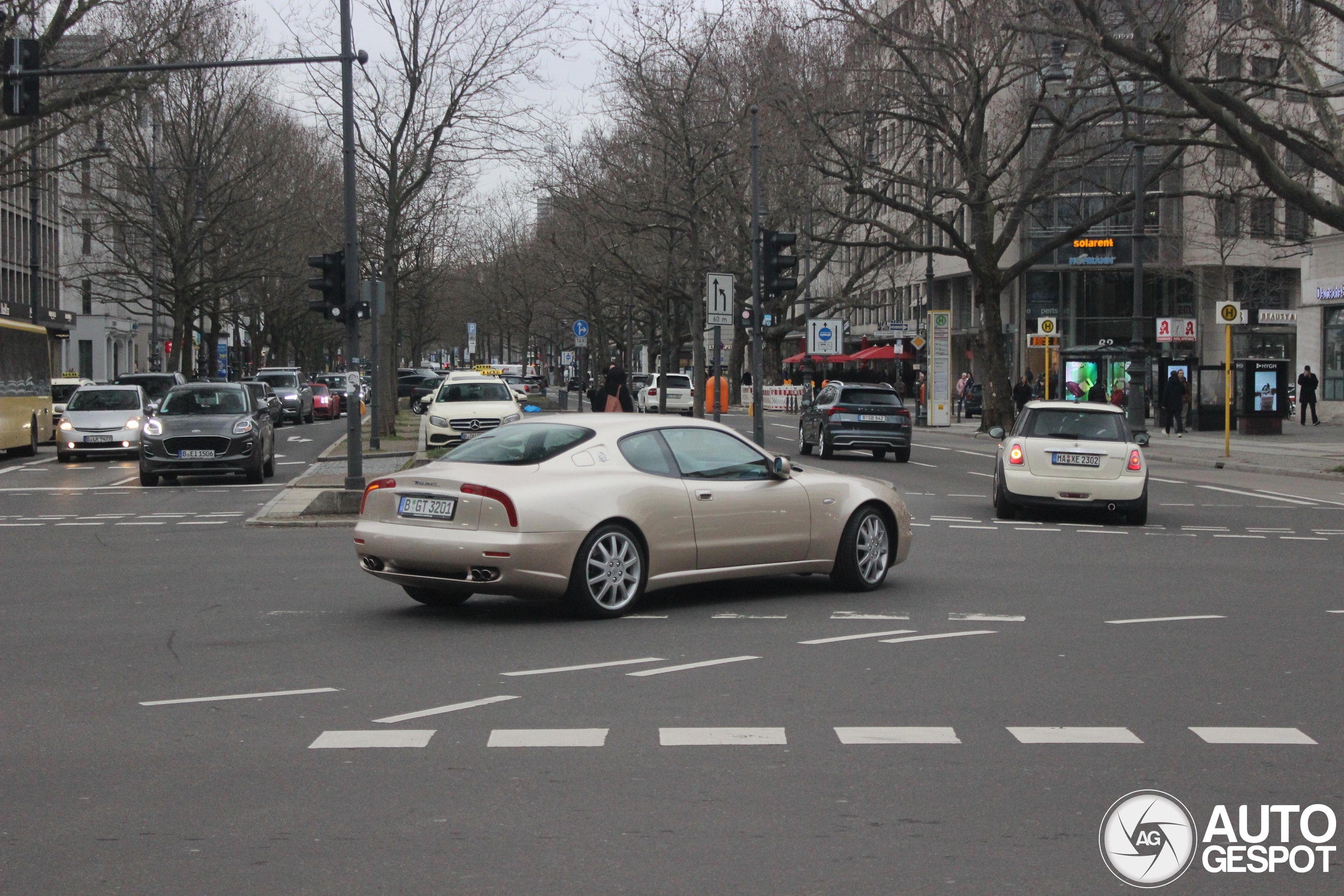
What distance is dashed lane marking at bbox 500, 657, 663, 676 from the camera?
866 cm

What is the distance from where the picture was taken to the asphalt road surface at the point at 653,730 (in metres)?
5.19

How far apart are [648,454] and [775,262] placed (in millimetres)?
15546

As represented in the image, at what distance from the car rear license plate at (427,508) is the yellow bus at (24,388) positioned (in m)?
24.2

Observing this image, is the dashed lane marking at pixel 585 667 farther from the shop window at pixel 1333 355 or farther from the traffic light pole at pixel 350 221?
the shop window at pixel 1333 355

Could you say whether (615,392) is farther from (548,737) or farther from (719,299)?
(548,737)

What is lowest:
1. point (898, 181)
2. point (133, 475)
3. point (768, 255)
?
point (133, 475)

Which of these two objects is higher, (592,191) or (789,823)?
(592,191)

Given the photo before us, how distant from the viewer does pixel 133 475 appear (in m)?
28.1

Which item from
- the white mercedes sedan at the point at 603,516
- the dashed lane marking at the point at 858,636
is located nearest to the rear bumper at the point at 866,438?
the white mercedes sedan at the point at 603,516

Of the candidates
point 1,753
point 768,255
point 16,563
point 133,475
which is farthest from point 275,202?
point 1,753

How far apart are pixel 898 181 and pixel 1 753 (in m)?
35.3

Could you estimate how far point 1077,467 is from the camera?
19.4 meters

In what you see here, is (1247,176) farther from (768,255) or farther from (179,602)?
(179,602)

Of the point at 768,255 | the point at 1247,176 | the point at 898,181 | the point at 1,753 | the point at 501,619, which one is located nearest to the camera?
the point at 1,753
